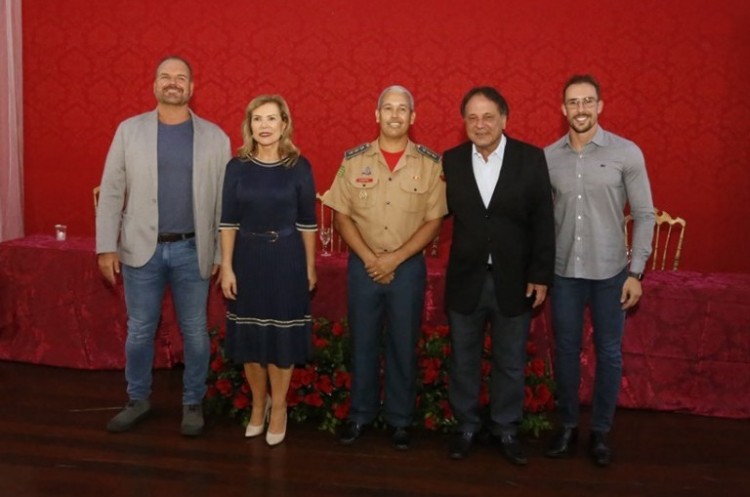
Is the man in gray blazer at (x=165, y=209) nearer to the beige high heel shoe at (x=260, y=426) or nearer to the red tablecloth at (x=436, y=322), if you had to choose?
the beige high heel shoe at (x=260, y=426)

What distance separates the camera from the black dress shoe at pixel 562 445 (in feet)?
10.6

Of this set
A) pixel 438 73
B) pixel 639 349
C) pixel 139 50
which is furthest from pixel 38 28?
pixel 639 349

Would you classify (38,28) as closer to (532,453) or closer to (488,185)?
(488,185)

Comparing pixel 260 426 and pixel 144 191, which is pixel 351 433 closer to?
pixel 260 426

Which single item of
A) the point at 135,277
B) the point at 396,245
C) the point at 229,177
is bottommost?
the point at 135,277

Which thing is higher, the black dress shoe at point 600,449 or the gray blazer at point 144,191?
the gray blazer at point 144,191

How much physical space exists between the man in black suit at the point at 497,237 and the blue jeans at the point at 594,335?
161 mm

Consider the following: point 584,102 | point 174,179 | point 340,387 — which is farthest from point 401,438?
point 584,102

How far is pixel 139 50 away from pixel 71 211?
1.20 metres

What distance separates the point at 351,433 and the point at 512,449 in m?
0.68

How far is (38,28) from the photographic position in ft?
16.8

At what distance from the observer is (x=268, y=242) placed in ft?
10.1

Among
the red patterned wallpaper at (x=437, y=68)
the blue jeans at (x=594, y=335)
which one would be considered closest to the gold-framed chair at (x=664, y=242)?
the red patterned wallpaper at (x=437, y=68)

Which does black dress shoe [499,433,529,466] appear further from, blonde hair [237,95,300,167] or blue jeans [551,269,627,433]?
blonde hair [237,95,300,167]
